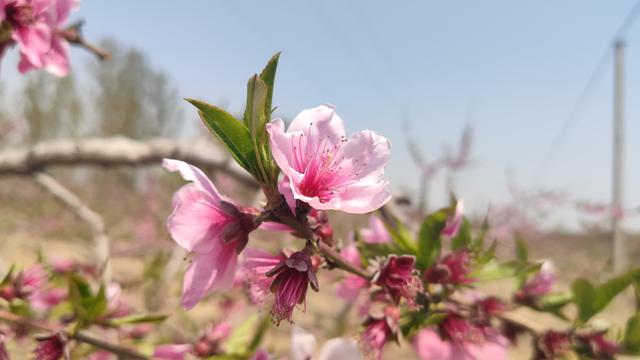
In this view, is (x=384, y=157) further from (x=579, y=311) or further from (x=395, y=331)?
(x=579, y=311)

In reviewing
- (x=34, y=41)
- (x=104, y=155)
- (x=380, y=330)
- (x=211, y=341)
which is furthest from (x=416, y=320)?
(x=104, y=155)

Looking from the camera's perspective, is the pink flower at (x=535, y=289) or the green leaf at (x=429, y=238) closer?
the green leaf at (x=429, y=238)

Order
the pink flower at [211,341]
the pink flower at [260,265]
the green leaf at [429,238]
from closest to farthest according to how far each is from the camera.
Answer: the pink flower at [260,265] → the green leaf at [429,238] → the pink flower at [211,341]

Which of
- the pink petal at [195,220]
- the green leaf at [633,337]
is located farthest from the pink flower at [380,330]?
the green leaf at [633,337]

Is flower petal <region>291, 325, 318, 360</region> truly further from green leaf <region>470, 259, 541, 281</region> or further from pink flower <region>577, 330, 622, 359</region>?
pink flower <region>577, 330, 622, 359</region>

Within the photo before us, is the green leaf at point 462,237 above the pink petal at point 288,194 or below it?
below

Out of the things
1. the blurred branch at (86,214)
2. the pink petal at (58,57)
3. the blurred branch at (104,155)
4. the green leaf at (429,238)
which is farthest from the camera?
the blurred branch at (104,155)

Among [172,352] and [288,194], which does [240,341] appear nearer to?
[172,352]

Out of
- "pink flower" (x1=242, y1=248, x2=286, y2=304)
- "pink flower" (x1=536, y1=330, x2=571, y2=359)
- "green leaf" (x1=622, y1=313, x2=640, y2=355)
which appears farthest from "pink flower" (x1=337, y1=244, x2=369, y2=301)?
"green leaf" (x1=622, y1=313, x2=640, y2=355)

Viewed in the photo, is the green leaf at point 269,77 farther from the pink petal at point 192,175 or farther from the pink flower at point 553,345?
the pink flower at point 553,345
